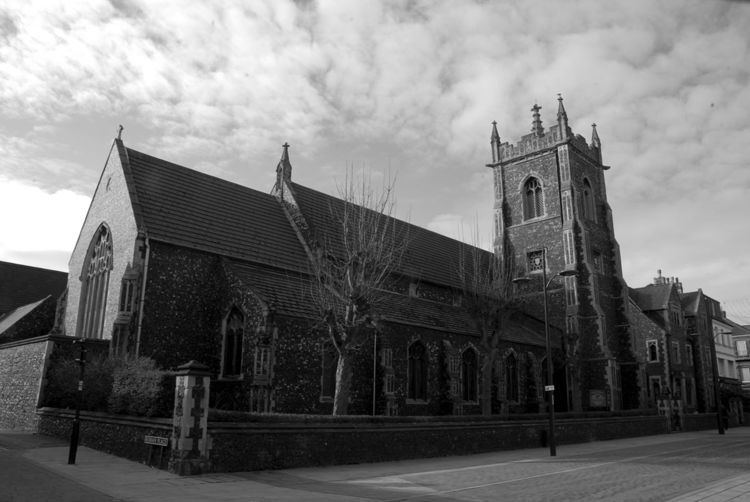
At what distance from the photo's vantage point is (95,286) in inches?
974

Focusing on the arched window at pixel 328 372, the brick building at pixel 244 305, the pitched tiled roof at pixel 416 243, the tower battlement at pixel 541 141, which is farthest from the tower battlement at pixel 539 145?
the arched window at pixel 328 372

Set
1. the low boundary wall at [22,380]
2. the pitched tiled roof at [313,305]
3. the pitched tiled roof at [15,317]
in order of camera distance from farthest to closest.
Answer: the pitched tiled roof at [15,317] → the pitched tiled roof at [313,305] → the low boundary wall at [22,380]

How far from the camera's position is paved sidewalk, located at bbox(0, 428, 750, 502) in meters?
11.3

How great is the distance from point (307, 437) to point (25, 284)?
29.0 m

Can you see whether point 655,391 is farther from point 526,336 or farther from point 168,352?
point 168,352

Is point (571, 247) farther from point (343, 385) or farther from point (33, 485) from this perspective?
point (33, 485)

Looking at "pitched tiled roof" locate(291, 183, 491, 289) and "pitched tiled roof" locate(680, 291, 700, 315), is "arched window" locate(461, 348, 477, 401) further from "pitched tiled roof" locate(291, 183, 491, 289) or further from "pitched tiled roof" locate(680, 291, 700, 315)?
"pitched tiled roof" locate(680, 291, 700, 315)

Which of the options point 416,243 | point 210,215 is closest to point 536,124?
point 416,243

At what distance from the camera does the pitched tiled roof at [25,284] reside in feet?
115

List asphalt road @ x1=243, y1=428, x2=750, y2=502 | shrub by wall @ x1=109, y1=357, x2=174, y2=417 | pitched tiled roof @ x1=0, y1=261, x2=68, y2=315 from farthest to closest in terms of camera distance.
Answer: pitched tiled roof @ x1=0, y1=261, x2=68, y2=315, shrub by wall @ x1=109, y1=357, x2=174, y2=417, asphalt road @ x1=243, y1=428, x2=750, y2=502

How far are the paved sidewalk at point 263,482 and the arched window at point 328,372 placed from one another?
515 centimetres

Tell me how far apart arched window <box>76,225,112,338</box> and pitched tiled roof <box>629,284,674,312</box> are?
38750 millimetres

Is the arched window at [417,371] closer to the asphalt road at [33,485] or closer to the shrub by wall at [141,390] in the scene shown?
the shrub by wall at [141,390]

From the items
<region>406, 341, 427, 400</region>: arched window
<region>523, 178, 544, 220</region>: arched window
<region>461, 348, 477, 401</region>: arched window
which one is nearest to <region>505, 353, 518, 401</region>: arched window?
<region>461, 348, 477, 401</region>: arched window
